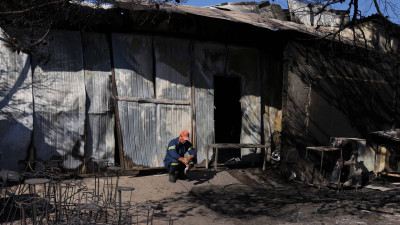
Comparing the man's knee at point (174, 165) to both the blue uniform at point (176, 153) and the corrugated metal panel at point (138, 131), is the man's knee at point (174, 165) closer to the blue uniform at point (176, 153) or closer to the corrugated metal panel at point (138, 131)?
the blue uniform at point (176, 153)

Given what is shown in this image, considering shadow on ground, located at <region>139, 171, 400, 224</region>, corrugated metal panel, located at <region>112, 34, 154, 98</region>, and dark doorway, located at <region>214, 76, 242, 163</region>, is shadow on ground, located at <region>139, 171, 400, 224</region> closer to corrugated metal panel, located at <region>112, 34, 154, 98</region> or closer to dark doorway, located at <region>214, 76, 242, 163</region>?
corrugated metal panel, located at <region>112, 34, 154, 98</region>

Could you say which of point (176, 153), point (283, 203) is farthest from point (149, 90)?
point (283, 203)

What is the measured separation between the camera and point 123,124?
354 inches

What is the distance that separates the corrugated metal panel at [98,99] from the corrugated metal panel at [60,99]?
0.17 meters

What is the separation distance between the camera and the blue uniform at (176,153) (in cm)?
870

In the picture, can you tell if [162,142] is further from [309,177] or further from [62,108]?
[309,177]

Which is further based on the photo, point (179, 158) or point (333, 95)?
point (333, 95)

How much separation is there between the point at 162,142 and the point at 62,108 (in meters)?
2.45

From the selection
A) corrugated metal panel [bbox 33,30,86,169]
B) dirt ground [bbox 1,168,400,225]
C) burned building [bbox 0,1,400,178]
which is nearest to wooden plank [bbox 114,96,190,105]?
burned building [bbox 0,1,400,178]

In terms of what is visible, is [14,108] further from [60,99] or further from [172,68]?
[172,68]

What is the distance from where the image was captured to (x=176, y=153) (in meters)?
8.72

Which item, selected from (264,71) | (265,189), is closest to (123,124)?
(265,189)

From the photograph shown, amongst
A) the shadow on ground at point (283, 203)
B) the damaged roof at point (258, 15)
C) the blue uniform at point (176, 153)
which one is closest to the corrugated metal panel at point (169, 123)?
the blue uniform at point (176, 153)

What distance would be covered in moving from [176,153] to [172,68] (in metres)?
2.24
